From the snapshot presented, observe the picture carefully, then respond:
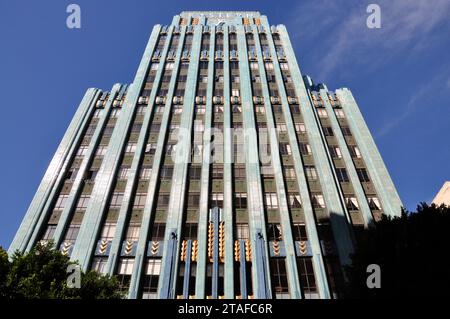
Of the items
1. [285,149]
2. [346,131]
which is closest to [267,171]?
[285,149]

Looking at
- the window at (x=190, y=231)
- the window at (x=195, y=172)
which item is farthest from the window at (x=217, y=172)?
the window at (x=190, y=231)

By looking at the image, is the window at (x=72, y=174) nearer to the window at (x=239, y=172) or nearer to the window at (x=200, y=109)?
the window at (x=200, y=109)

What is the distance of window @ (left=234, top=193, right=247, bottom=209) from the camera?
31.1 meters

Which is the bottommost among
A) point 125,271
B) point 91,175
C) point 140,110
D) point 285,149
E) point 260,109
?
point 125,271

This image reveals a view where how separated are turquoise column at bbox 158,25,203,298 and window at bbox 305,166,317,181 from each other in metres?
11.9

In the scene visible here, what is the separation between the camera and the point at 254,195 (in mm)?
31047

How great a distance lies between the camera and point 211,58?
48219 mm

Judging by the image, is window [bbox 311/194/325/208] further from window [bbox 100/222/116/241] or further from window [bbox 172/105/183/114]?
window [bbox 172/105/183/114]

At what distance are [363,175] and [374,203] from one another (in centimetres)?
363

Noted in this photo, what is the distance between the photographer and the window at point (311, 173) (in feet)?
110

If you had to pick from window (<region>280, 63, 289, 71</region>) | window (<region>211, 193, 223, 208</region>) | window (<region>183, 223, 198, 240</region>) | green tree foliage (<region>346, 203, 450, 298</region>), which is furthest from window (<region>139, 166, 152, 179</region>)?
window (<region>280, 63, 289, 71</region>)

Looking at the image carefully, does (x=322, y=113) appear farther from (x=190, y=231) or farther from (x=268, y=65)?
(x=190, y=231)

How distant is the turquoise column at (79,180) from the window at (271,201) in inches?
696
